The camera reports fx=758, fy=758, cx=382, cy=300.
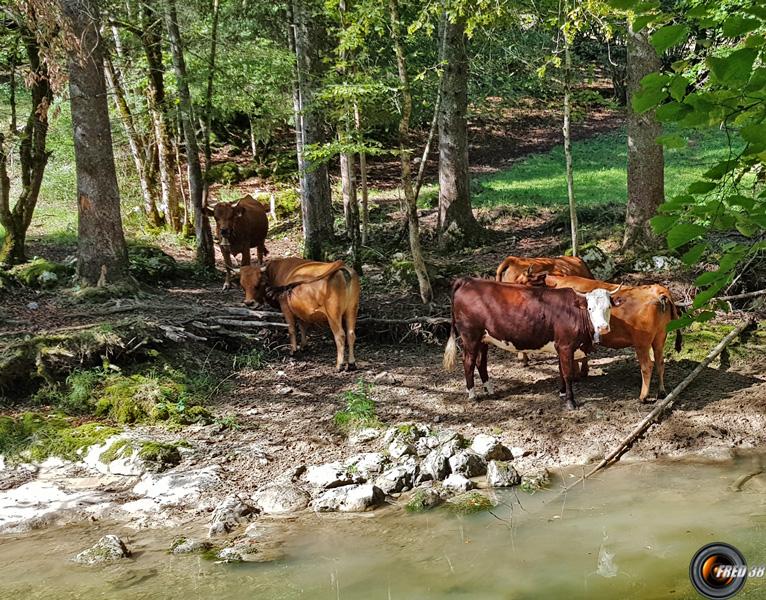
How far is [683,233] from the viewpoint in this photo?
243 cm

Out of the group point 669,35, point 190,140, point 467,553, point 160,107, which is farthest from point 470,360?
point 160,107

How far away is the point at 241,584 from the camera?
5.45m

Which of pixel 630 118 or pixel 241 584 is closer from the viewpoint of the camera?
pixel 241 584

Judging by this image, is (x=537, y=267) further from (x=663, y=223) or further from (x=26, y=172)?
(x=26, y=172)

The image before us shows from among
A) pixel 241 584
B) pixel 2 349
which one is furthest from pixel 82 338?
pixel 241 584

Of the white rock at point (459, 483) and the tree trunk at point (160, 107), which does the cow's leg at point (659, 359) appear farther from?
the tree trunk at point (160, 107)

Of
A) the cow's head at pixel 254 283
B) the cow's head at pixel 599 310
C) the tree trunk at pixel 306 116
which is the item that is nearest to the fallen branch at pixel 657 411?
the cow's head at pixel 599 310

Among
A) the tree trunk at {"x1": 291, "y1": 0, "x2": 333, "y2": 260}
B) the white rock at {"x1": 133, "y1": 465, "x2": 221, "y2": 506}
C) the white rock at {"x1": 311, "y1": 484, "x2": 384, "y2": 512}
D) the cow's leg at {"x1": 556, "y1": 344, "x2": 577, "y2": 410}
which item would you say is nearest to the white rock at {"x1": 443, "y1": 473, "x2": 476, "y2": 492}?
the white rock at {"x1": 311, "y1": 484, "x2": 384, "y2": 512}

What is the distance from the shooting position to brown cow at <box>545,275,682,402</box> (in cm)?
862

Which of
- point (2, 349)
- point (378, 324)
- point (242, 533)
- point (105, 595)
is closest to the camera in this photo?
point (105, 595)

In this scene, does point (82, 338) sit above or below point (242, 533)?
above

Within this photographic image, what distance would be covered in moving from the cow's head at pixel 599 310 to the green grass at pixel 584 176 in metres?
10.2

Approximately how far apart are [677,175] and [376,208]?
8884 mm

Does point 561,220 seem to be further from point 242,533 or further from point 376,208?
point 242,533
